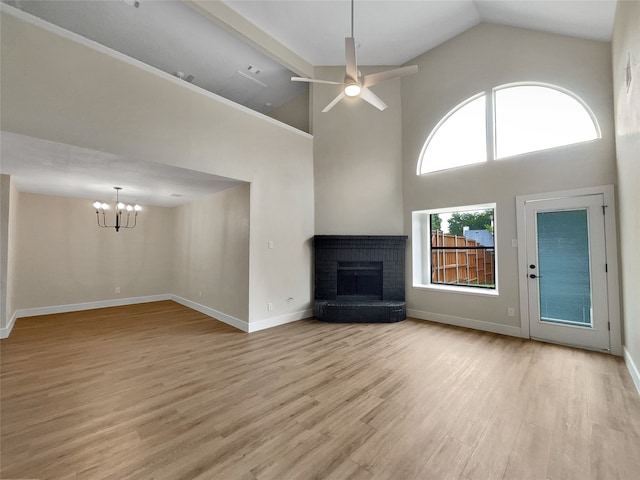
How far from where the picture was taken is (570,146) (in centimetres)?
358

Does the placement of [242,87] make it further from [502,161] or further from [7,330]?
[7,330]

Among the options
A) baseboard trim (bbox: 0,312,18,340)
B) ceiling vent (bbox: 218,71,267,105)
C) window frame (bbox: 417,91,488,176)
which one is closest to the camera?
baseboard trim (bbox: 0,312,18,340)

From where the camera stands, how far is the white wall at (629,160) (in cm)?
228

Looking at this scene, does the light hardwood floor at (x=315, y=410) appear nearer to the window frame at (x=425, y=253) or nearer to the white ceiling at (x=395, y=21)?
the window frame at (x=425, y=253)

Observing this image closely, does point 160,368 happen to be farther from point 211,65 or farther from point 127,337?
point 211,65

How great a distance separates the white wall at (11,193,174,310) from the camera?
16.9 ft

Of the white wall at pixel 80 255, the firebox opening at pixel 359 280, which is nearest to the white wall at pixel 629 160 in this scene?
the firebox opening at pixel 359 280

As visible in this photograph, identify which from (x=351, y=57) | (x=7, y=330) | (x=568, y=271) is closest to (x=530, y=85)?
(x=568, y=271)

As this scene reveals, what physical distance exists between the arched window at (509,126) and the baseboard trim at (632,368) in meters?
2.71

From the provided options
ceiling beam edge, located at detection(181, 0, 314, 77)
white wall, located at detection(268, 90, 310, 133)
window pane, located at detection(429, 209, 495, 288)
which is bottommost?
window pane, located at detection(429, 209, 495, 288)

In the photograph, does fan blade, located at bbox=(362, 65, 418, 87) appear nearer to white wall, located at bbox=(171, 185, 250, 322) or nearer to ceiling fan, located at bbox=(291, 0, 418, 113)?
ceiling fan, located at bbox=(291, 0, 418, 113)

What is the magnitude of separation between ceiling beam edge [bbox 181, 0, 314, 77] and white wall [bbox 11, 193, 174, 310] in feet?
15.2

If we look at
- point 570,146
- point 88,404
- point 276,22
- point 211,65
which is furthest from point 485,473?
point 211,65

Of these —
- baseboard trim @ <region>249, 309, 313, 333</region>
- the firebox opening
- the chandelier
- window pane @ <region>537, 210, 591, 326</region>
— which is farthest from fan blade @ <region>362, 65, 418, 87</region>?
the chandelier
